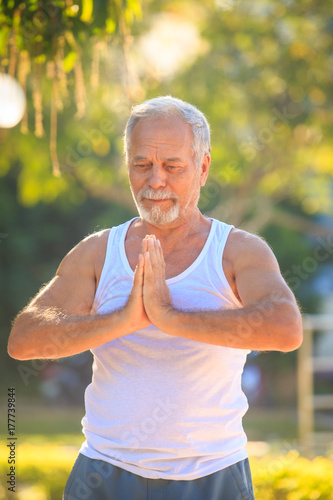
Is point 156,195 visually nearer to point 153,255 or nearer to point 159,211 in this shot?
point 159,211

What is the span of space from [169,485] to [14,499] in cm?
326

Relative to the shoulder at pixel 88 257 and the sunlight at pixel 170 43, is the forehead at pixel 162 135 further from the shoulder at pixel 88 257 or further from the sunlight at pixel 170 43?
the sunlight at pixel 170 43

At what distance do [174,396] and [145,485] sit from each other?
0.84ft

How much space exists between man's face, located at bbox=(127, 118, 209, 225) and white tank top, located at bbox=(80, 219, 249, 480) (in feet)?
0.54

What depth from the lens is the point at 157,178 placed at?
2.11 metres

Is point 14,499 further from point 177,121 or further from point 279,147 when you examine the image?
point 279,147

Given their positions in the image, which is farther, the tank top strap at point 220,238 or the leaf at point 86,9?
the leaf at point 86,9

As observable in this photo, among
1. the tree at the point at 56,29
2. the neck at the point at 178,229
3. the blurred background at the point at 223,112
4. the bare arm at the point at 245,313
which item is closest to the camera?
the bare arm at the point at 245,313

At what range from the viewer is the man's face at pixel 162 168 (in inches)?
83.7

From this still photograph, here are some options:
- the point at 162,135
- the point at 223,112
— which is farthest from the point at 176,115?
the point at 223,112

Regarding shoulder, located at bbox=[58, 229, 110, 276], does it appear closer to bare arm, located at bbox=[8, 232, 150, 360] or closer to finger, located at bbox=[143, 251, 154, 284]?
bare arm, located at bbox=[8, 232, 150, 360]

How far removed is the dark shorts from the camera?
6.47 feet

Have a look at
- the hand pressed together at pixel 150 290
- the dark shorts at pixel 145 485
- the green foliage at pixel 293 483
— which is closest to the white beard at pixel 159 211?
the hand pressed together at pixel 150 290

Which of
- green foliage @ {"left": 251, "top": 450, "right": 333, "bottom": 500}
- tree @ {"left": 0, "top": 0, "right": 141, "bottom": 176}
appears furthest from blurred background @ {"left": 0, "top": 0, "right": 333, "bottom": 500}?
tree @ {"left": 0, "top": 0, "right": 141, "bottom": 176}
